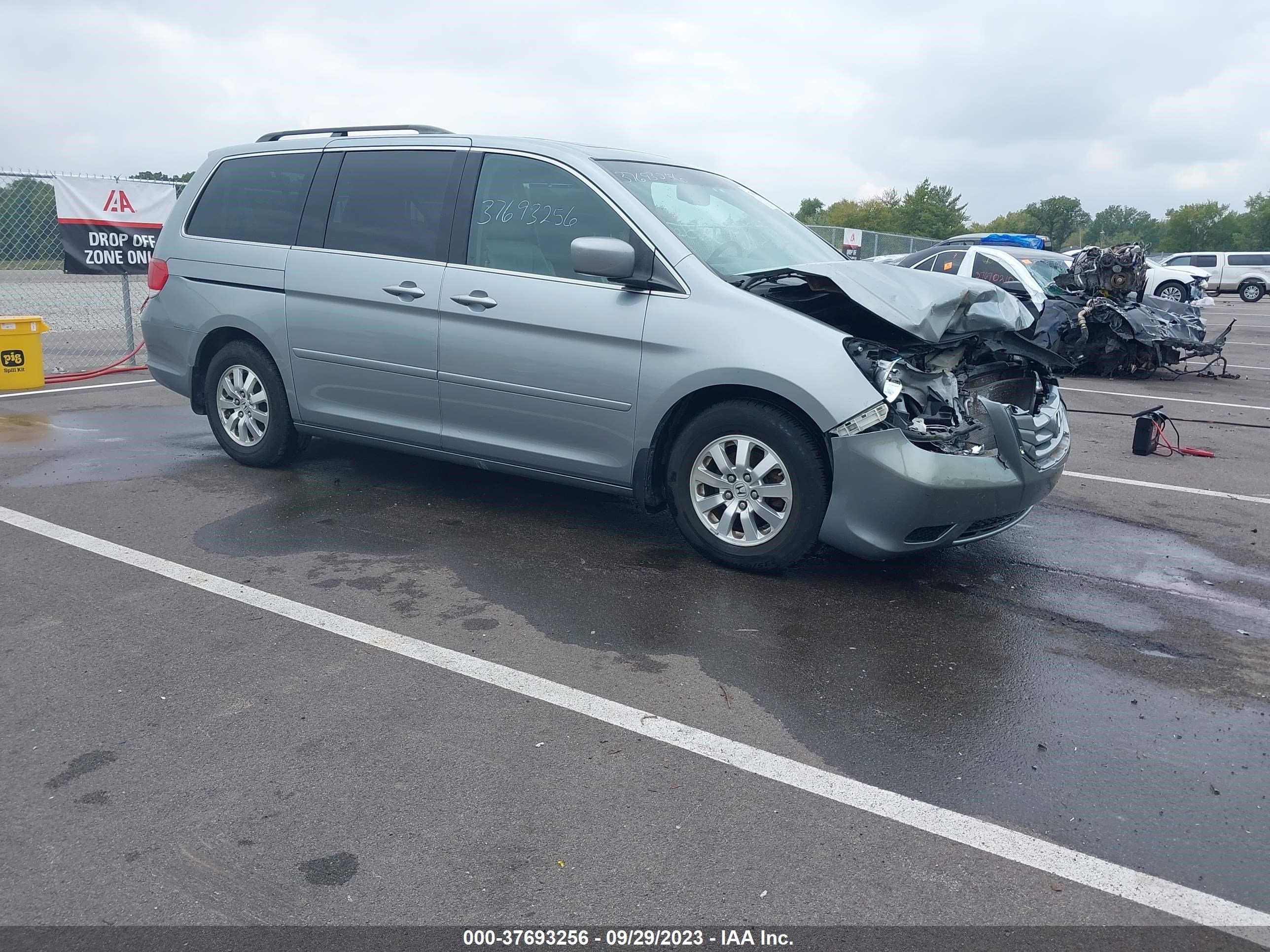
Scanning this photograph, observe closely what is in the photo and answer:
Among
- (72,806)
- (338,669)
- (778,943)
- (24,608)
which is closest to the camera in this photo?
(778,943)

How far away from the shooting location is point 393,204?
5.71 metres

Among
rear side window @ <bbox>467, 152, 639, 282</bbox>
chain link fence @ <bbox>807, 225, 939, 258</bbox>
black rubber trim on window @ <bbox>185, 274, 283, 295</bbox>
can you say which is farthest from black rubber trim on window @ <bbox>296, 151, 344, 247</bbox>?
chain link fence @ <bbox>807, 225, 939, 258</bbox>

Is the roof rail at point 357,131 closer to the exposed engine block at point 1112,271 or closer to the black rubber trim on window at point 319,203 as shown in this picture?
the black rubber trim on window at point 319,203

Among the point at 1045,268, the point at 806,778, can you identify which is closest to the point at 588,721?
the point at 806,778

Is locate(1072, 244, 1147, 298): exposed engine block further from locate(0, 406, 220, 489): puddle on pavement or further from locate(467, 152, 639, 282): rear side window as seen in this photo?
locate(0, 406, 220, 489): puddle on pavement

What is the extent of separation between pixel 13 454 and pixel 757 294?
538 centimetres

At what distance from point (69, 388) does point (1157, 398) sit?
11.6 meters

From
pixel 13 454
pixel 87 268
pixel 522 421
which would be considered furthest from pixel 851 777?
pixel 87 268

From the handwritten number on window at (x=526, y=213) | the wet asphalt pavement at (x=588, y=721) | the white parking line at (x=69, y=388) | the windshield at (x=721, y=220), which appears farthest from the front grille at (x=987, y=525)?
the white parking line at (x=69, y=388)

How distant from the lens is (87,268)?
35.6 ft

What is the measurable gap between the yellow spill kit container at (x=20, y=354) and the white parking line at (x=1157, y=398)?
10510mm

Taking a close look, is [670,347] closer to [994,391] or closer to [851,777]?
[994,391]

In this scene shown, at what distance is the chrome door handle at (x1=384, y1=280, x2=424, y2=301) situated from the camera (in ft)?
17.9

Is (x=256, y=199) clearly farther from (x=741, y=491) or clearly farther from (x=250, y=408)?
(x=741, y=491)
